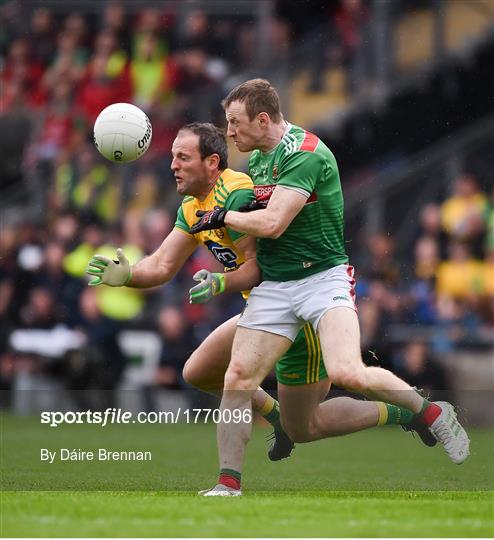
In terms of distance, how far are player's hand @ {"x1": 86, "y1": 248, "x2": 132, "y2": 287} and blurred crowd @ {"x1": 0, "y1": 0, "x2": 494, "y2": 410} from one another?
6.08 metres

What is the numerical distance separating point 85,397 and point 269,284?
6.96 metres

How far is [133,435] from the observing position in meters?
12.6

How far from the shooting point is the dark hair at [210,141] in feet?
26.1

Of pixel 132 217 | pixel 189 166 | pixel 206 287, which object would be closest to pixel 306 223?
pixel 206 287

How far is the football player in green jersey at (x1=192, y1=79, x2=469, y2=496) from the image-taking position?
23.8 feet

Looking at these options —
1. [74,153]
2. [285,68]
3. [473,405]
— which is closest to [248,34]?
[285,68]

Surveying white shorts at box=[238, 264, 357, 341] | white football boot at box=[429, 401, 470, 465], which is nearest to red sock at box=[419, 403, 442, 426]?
white football boot at box=[429, 401, 470, 465]

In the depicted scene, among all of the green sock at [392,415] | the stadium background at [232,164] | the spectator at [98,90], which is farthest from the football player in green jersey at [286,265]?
the spectator at [98,90]

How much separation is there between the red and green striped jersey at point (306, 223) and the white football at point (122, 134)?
0.90 meters

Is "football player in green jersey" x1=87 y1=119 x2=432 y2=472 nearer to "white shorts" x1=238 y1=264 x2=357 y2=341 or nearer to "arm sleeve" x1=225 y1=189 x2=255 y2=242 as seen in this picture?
"arm sleeve" x1=225 y1=189 x2=255 y2=242

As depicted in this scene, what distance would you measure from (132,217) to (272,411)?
7498mm

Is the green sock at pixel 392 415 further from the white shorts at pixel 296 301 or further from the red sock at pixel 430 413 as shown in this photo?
the white shorts at pixel 296 301

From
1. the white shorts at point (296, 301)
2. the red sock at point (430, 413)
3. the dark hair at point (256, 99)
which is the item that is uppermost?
the dark hair at point (256, 99)

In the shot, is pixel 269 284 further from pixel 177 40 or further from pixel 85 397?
pixel 177 40
